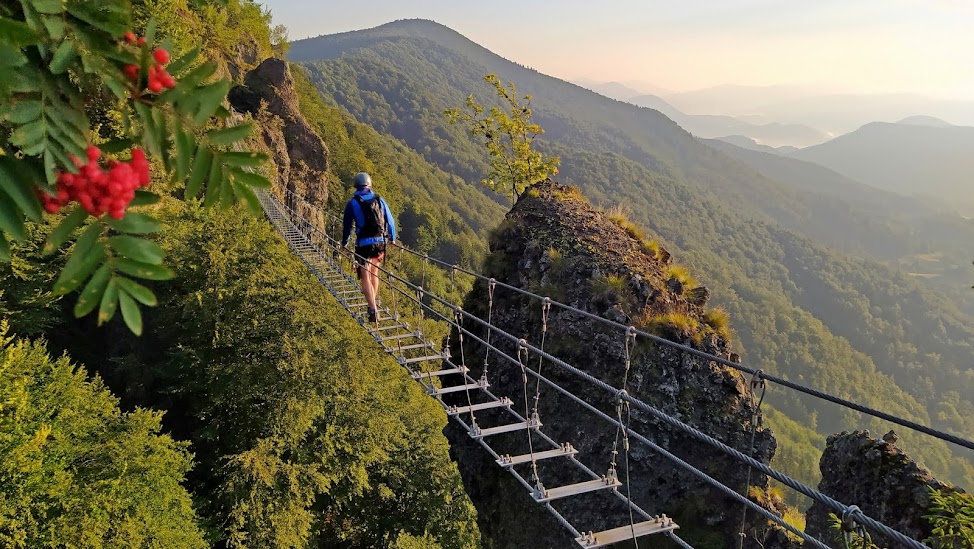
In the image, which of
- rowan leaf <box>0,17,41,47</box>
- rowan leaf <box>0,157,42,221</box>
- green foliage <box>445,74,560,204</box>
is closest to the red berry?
rowan leaf <box>0,17,41,47</box>

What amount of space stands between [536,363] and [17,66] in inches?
313

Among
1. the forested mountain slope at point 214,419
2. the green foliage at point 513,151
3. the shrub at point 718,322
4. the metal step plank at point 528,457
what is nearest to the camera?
the metal step plank at point 528,457

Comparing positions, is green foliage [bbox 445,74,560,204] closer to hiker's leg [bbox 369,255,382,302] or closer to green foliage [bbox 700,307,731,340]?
green foliage [bbox 700,307,731,340]

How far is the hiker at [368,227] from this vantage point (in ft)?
21.4

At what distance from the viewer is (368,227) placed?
6.70 metres

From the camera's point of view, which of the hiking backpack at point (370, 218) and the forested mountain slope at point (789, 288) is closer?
the hiking backpack at point (370, 218)

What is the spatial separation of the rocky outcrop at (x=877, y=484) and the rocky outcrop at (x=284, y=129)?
23062 mm

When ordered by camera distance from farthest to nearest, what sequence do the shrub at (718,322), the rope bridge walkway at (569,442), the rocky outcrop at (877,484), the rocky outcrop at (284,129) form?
the rocky outcrop at (284,129) < the shrub at (718,322) < the rocky outcrop at (877,484) < the rope bridge walkway at (569,442)

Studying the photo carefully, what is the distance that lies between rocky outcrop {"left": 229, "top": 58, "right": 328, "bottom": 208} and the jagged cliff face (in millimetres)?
18640

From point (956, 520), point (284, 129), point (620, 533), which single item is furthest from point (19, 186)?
point (284, 129)

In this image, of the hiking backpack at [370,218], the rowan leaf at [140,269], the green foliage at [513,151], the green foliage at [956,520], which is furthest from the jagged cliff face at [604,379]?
the rowan leaf at [140,269]

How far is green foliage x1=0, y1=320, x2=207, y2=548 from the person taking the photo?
9.46m

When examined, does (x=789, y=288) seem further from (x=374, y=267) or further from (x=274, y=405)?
(x=374, y=267)

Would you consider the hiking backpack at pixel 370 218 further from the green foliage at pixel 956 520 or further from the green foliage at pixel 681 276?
the green foliage at pixel 956 520
